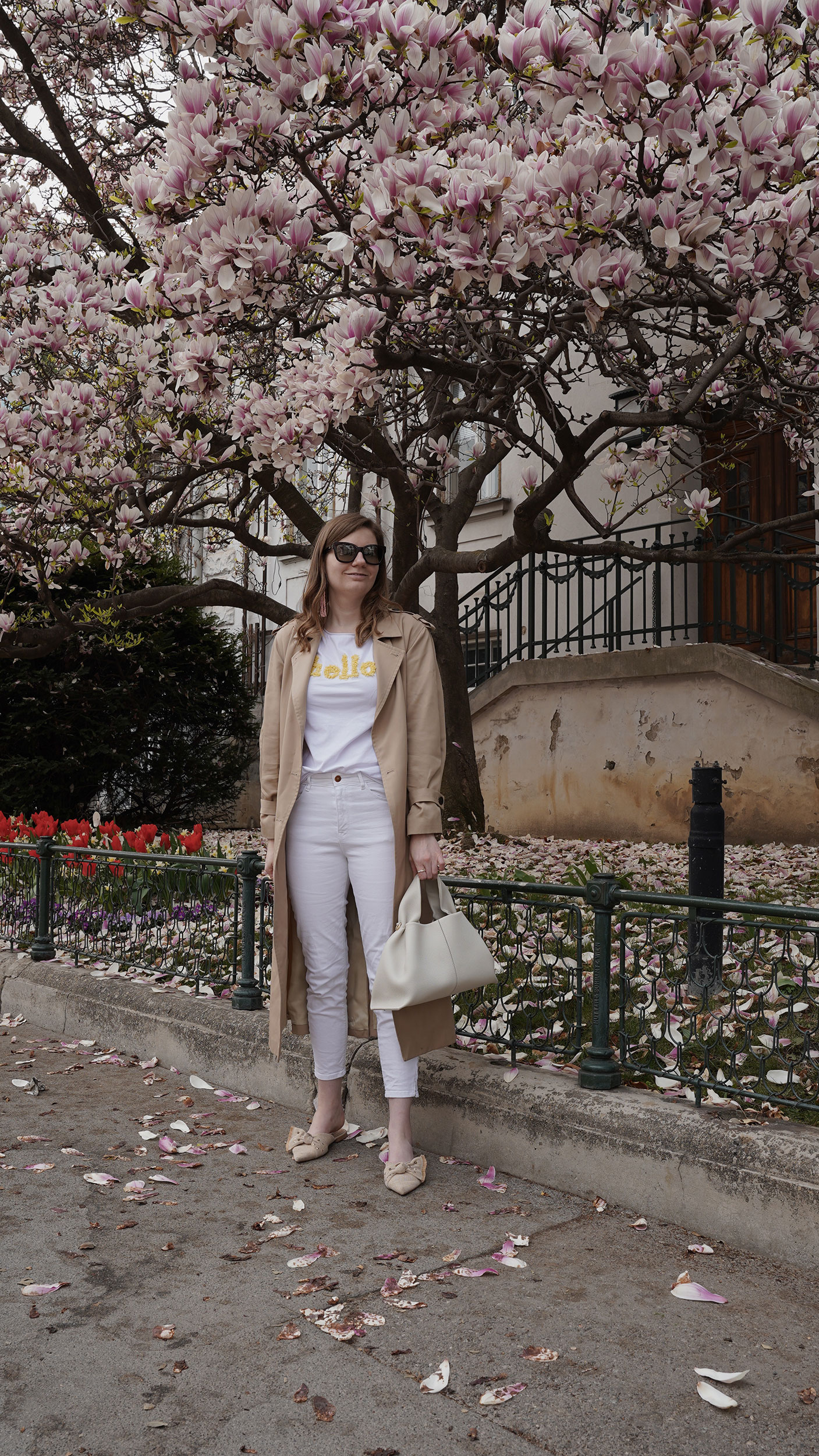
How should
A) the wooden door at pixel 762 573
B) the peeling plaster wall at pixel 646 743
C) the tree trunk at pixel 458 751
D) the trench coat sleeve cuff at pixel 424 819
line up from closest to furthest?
the trench coat sleeve cuff at pixel 424 819 → the peeling plaster wall at pixel 646 743 → the tree trunk at pixel 458 751 → the wooden door at pixel 762 573


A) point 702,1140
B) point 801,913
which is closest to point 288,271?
point 801,913

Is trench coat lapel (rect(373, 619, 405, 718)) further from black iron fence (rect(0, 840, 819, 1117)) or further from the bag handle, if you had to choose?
black iron fence (rect(0, 840, 819, 1117))

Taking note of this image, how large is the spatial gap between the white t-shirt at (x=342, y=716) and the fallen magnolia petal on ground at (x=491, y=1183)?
1327mm

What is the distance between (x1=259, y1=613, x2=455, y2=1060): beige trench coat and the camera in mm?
3605

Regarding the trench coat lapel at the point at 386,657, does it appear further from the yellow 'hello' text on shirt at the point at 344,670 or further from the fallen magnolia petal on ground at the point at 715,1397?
the fallen magnolia petal on ground at the point at 715,1397

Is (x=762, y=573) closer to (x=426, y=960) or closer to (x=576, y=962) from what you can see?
(x=576, y=962)

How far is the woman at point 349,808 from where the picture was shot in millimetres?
3619

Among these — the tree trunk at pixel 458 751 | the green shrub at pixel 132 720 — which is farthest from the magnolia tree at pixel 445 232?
the green shrub at pixel 132 720

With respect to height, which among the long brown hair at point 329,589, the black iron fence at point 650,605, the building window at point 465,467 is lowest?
the long brown hair at point 329,589

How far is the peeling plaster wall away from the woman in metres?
6.02

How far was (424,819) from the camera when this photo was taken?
11.8ft

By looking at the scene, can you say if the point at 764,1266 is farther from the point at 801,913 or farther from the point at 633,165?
the point at 633,165

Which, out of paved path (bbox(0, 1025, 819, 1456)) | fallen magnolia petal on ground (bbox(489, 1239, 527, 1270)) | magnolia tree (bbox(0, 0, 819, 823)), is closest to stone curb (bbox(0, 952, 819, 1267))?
paved path (bbox(0, 1025, 819, 1456))

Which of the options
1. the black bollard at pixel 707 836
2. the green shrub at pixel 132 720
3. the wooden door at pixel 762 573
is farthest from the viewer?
the green shrub at pixel 132 720
